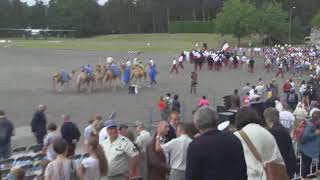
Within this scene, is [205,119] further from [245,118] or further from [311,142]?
[311,142]

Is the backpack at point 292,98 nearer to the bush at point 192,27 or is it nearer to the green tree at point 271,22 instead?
the green tree at point 271,22

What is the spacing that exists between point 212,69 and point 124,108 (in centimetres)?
2419

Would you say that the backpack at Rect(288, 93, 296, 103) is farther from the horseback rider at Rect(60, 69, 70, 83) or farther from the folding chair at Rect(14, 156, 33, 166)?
the folding chair at Rect(14, 156, 33, 166)


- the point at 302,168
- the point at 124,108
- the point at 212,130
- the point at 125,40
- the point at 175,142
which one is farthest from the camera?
the point at 125,40

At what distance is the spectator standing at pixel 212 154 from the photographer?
6.02 metres

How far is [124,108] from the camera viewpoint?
30391 millimetres

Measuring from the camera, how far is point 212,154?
6.04 m

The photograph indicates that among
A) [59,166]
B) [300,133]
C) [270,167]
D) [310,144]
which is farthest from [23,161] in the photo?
[270,167]

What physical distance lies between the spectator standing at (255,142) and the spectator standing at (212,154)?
0.80m

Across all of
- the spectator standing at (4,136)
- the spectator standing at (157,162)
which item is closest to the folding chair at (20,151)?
the spectator standing at (4,136)

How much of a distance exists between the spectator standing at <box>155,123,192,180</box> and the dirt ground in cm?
1301

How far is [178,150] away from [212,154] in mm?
3062

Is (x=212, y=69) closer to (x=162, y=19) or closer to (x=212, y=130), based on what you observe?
(x=212, y=130)

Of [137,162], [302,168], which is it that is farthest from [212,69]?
[137,162]
